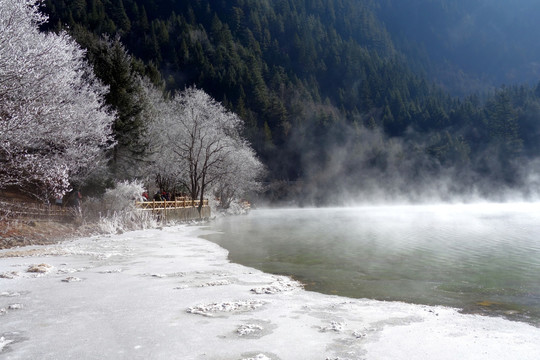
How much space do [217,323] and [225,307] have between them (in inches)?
28.8

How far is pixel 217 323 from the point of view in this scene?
5066mm

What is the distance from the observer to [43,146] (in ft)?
64.5

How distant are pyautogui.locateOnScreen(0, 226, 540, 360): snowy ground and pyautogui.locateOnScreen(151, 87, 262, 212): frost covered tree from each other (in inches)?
1042

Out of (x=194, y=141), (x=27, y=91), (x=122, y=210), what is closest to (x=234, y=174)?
(x=194, y=141)

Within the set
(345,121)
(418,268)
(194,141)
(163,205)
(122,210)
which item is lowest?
(418,268)

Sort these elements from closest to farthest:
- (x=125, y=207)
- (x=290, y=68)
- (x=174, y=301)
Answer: (x=174, y=301) → (x=125, y=207) → (x=290, y=68)

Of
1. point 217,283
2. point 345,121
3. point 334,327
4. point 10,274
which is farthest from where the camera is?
point 345,121

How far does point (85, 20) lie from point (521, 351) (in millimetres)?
116835

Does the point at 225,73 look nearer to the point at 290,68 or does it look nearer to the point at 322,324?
the point at 290,68

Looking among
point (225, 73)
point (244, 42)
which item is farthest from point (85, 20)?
point (244, 42)

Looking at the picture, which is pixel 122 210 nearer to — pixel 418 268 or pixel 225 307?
pixel 418 268

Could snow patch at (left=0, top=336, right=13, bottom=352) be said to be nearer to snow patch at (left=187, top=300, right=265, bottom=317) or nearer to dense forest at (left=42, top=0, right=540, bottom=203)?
snow patch at (left=187, top=300, right=265, bottom=317)

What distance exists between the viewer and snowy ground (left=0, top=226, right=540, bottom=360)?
4.15 metres

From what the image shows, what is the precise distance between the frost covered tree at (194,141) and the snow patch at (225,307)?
90.9 feet
